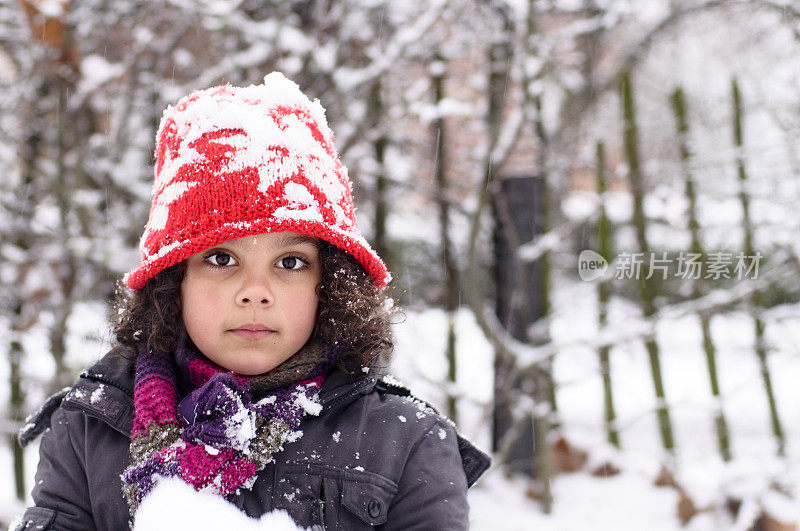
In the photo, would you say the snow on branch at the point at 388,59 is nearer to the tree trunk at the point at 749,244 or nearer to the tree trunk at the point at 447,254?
the tree trunk at the point at 447,254

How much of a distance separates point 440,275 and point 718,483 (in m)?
1.96

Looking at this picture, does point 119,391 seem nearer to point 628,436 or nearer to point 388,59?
point 388,59

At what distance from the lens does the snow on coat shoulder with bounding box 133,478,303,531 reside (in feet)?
3.63

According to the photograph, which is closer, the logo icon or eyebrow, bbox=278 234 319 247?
eyebrow, bbox=278 234 319 247

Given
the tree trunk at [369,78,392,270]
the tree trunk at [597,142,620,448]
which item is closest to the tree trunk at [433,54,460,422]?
the tree trunk at [369,78,392,270]

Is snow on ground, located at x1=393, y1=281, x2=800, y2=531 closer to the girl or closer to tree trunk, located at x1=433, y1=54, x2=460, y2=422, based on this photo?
tree trunk, located at x1=433, y1=54, x2=460, y2=422

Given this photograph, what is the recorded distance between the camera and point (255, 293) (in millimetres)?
1242

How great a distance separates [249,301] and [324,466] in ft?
1.08

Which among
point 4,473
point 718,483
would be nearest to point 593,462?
point 718,483

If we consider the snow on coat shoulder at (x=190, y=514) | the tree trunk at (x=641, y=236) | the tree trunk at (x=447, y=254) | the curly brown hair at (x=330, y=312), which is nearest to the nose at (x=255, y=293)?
the curly brown hair at (x=330, y=312)

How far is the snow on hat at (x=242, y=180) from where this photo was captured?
125 centimetres

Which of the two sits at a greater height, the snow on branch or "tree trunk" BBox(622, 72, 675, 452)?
the snow on branch

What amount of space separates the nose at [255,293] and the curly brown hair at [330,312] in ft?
0.45

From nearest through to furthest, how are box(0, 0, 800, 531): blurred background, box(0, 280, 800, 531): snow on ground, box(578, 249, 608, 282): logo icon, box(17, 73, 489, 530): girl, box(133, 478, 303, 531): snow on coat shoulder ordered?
box(133, 478, 303, 531): snow on coat shoulder, box(17, 73, 489, 530): girl, box(0, 0, 800, 531): blurred background, box(0, 280, 800, 531): snow on ground, box(578, 249, 608, 282): logo icon
